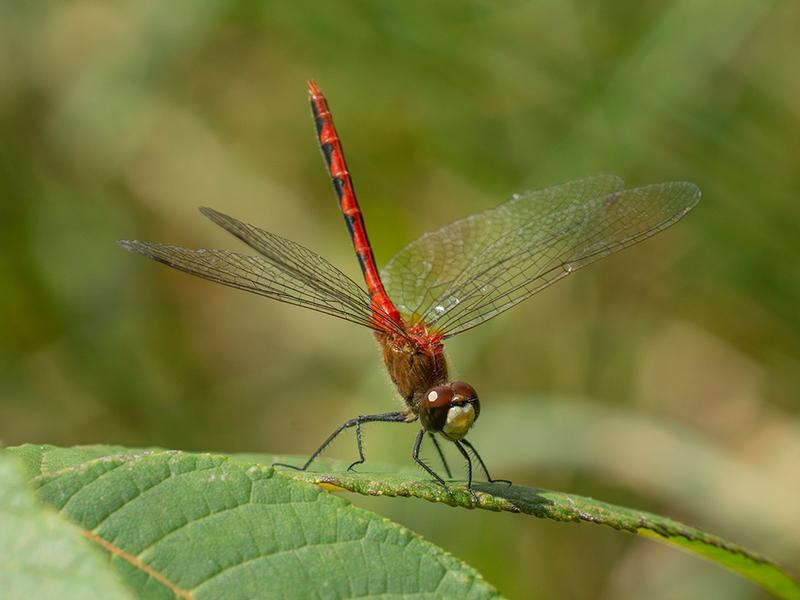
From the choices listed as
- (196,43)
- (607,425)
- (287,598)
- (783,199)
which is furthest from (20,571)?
(196,43)

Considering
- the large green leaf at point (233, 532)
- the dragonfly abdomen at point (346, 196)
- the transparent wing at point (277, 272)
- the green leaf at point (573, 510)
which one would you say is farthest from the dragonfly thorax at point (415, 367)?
the large green leaf at point (233, 532)

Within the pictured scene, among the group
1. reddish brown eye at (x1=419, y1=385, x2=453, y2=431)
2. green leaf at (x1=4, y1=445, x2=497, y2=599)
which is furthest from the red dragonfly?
green leaf at (x1=4, y1=445, x2=497, y2=599)

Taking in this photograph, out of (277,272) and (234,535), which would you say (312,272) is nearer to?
(277,272)

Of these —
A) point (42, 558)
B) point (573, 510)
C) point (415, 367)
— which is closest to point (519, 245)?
point (415, 367)

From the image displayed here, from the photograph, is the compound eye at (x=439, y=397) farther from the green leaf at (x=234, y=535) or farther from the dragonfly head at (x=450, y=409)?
the green leaf at (x=234, y=535)

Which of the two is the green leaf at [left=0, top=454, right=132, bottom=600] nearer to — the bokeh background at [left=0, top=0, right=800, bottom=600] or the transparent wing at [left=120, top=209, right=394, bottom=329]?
the transparent wing at [left=120, top=209, right=394, bottom=329]

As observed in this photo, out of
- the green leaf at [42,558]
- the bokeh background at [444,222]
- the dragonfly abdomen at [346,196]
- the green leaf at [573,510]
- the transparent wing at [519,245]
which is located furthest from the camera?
the bokeh background at [444,222]
